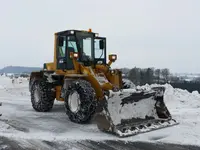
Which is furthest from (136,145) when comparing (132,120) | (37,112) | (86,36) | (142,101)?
(37,112)

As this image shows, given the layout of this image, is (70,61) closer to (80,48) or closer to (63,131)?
(80,48)

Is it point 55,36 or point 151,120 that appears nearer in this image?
point 151,120

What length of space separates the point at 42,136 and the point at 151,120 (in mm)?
2900

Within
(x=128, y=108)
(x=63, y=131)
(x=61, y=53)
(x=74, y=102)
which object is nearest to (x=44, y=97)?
(x=61, y=53)

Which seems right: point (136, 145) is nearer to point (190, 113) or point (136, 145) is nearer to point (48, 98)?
point (190, 113)

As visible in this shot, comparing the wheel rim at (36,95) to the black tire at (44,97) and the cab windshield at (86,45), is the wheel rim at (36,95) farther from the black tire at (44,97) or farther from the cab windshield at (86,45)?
the cab windshield at (86,45)

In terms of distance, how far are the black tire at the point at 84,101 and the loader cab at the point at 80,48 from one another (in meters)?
1.26

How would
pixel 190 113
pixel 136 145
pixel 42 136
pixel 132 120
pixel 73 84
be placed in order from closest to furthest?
pixel 136 145 < pixel 42 136 < pixel 132 120 < pixel 73 84 < pixel 190 113

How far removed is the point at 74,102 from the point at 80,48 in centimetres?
176

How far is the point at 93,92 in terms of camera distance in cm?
754

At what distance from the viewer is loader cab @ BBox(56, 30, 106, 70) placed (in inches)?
354

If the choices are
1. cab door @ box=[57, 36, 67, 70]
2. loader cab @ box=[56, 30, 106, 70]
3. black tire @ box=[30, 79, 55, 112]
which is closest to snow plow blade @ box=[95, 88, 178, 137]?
loader cab @ box=[56, 30, 106, 70]

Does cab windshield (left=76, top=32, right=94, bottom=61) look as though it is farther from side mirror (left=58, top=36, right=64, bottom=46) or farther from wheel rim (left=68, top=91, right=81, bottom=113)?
wheel rim (left=68, top=91, right=81, bottom=113)

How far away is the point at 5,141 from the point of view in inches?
250
